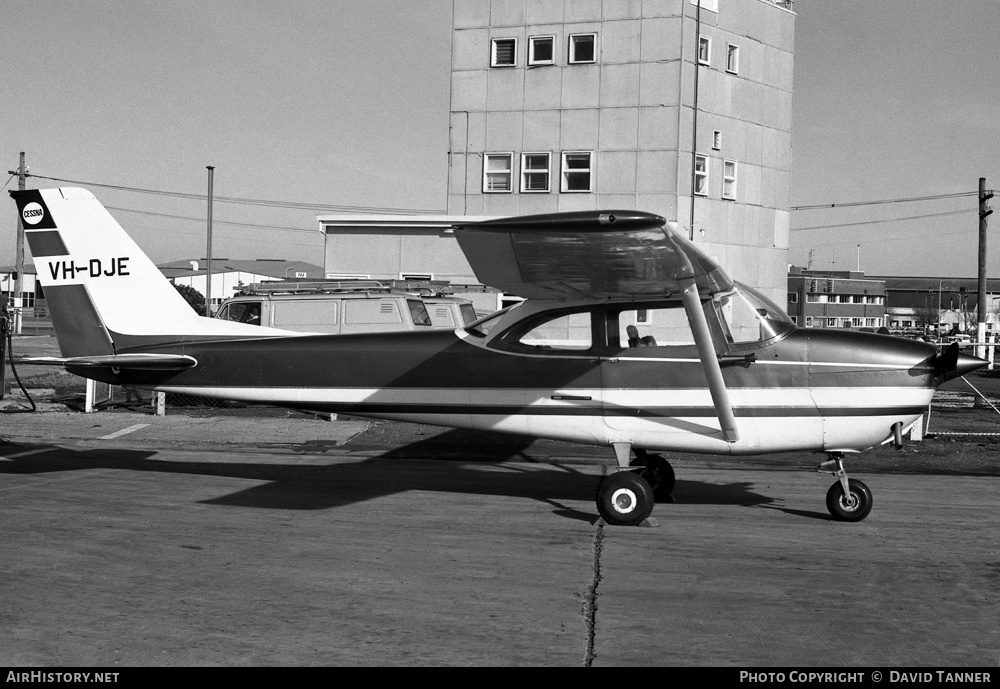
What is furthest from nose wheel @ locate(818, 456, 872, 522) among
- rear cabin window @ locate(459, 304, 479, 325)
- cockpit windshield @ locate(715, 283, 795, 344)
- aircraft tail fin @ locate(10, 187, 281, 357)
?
rear cabin window @ locate(459, 304, 479, 325)

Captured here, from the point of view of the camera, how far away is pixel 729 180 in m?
24.0

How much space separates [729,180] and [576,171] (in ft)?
13.2

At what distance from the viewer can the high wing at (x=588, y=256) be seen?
5762 mm

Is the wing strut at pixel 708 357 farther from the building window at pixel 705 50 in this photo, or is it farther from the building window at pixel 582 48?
the building window at pixel 705 50

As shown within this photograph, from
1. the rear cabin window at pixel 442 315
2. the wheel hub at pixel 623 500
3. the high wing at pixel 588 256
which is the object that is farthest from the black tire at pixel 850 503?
the rear cabin window at pixel 442 315

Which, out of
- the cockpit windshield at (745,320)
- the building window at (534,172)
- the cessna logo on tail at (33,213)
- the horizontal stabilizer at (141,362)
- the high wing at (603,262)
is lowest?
the horizontal stabilizer at (141,362)

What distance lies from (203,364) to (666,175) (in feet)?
53.4

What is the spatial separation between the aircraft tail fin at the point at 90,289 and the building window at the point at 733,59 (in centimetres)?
1818

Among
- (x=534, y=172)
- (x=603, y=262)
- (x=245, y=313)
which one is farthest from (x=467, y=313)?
(x=603, y=262)

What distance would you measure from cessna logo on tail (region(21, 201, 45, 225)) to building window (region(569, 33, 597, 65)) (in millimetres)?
16530

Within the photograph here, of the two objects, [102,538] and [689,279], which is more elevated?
[689,279]

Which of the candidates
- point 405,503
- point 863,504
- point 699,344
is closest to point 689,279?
point 699,344

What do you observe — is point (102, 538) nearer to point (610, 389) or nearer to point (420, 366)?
point (420, 366)
